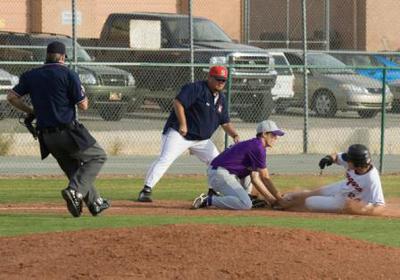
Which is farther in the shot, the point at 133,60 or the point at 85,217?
the point at 133,60

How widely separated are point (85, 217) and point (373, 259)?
4.97 metres

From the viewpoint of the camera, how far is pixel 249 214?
Result: 48.9 feet

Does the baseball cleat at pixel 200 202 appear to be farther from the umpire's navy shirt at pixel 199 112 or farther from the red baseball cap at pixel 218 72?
the red baseball cap at pixel 218 72

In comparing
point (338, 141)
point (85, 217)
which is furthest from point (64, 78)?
point (338, 141)

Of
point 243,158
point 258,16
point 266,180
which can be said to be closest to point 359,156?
point 266,180

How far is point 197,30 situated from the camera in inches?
1137

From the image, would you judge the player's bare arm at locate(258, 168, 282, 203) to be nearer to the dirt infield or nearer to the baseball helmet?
the baseball helmet

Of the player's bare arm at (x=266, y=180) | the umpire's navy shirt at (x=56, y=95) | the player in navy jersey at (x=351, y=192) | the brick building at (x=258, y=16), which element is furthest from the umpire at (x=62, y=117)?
the brick building at (x=258, y=16)

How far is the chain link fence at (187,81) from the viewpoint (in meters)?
22.9

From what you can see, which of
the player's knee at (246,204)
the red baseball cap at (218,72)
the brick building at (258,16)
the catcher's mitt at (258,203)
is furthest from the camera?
the brick building at (258,16)

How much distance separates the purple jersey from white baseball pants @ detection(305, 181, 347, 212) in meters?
0.89

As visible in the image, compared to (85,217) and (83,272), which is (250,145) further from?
(83,272)

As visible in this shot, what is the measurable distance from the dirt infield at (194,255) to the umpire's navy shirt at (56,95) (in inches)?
102

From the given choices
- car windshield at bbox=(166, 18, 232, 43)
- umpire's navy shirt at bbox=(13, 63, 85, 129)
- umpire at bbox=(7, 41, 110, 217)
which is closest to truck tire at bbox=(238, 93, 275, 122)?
car windshield at bbox=(166, 18, 232, 43)
